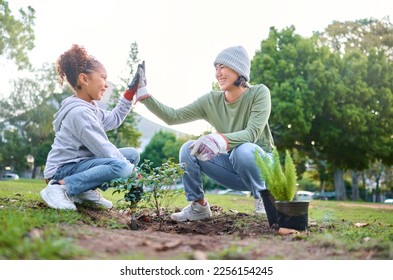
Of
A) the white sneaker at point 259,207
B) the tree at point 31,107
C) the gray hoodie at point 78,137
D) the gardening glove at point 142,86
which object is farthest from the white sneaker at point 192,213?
the tree at point 31,107

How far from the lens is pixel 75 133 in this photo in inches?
135

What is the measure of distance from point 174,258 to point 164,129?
45155mm

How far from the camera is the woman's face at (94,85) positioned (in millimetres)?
3619

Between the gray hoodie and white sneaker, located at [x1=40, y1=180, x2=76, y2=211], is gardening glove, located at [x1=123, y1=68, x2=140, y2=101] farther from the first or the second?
white sneaker, located at [x1=40, y1=180, x2=76, y2=211]

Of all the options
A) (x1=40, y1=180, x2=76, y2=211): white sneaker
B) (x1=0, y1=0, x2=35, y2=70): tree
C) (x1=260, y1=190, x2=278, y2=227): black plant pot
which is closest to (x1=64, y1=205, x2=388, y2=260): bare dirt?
(x1=260, y1=190, x2=278, y2=227): black plant pot

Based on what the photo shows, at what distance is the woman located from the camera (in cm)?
348

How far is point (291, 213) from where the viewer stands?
294 cm

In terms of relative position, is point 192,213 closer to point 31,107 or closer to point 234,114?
point 234,114

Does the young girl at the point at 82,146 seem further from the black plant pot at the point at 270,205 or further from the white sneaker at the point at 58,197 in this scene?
the black plant pot at the point at 270,205

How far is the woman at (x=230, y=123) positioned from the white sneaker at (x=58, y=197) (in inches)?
34.5

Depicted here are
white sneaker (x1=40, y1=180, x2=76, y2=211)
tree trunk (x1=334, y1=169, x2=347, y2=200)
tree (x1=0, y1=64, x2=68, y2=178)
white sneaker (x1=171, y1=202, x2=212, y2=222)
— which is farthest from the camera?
tree (x1=0, y1=64, x2=68, y2=178)

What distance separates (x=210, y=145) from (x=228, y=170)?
664 mm

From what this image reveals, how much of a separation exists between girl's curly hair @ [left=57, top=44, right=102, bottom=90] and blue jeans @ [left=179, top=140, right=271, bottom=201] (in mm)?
963

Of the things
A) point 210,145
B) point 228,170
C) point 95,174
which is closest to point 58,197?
point 95,174
